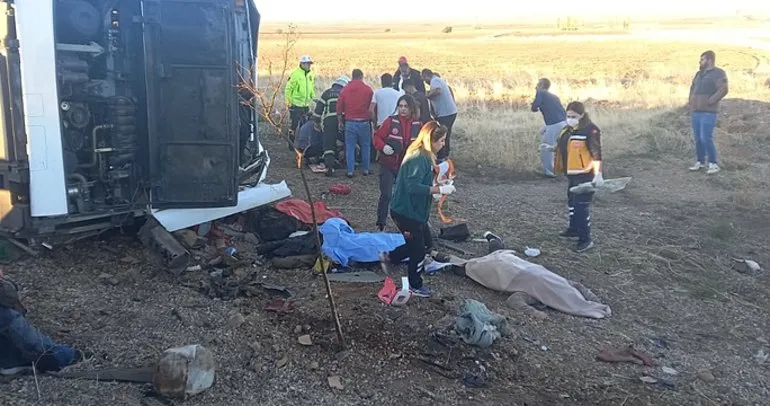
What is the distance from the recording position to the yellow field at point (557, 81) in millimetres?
14527

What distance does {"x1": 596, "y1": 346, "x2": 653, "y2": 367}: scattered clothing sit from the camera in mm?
5406

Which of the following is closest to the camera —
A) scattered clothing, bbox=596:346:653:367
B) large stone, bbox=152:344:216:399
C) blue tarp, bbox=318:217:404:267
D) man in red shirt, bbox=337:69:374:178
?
large stone, bbox=152:344:216:399

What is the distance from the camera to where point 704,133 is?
12.0 meters

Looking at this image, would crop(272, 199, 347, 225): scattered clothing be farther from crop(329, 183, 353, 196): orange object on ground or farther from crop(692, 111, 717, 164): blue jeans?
crop(692, 111, 717, 164): blue jeans

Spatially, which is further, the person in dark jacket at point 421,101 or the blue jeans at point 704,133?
the blue jeans at point 704,133

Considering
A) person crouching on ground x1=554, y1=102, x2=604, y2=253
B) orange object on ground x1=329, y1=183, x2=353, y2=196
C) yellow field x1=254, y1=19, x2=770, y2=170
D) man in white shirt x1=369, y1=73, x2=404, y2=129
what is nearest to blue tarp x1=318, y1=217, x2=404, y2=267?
yellow field x1=254, y1=19, x2=770, y2=170

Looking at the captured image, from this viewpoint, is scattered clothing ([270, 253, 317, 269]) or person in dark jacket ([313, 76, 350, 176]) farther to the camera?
person in dark jacket ([313, 76, 350, 176])

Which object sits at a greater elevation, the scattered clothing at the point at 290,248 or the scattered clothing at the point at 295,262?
the scattered clothing at the point at 290,248

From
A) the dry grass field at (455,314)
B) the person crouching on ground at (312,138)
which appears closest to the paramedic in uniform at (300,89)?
the person crouching on ground at (312,138)

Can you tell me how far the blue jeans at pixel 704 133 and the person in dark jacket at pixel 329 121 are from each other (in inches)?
224

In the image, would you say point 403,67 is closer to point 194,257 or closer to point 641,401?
point 194,257

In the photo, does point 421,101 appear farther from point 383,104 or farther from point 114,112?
point 114,112

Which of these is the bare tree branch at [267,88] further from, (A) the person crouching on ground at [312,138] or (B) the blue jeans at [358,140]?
(A) the person crouching on ground at [312,138]

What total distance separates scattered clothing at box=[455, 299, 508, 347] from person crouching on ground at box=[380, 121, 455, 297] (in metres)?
0.78
